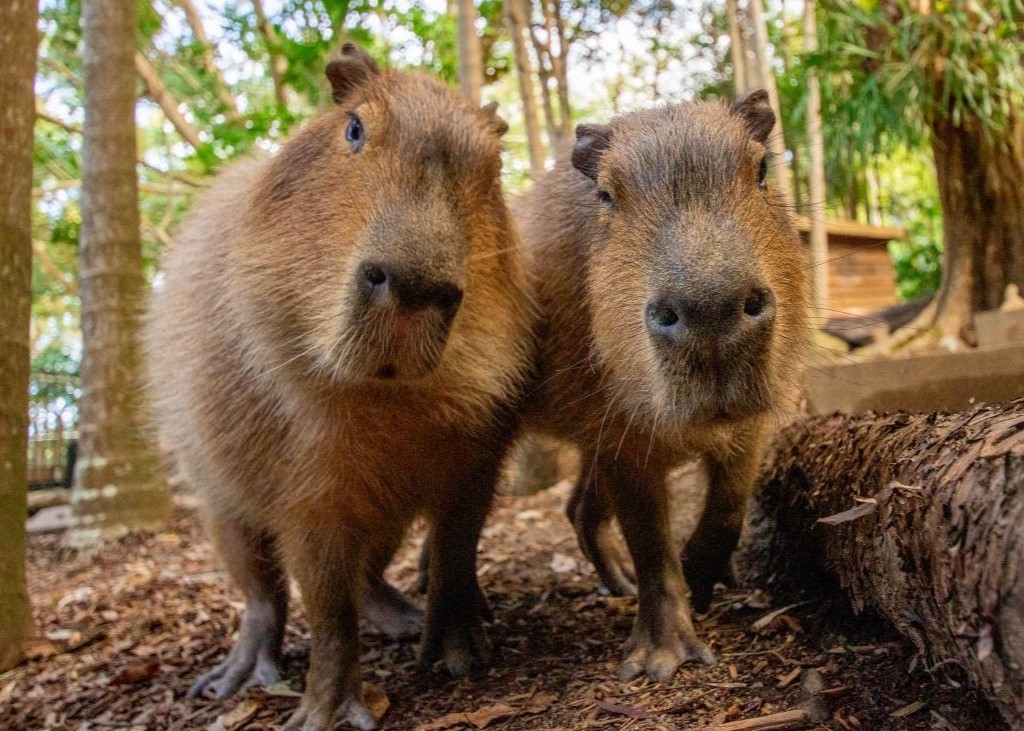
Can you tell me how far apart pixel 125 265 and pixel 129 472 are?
4.64 ft

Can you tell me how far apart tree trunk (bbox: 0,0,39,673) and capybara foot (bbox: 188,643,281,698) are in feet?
2.80

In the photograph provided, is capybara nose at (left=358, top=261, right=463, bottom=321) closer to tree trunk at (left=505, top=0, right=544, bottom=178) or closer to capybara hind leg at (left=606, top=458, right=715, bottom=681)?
capybara hind leg at (left=606, top=458, right=715, bottom=681)

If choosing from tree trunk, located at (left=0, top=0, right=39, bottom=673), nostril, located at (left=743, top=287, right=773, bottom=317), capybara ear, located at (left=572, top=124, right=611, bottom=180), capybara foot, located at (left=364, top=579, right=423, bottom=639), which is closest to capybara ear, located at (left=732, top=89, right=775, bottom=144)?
capybara ear, located at (left=572, top=124, right=611, bottom=180)

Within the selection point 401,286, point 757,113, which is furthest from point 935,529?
point 757,113

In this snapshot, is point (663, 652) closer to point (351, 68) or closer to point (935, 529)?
point (935, 529)

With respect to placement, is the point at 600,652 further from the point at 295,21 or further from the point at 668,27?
the point at 295,21

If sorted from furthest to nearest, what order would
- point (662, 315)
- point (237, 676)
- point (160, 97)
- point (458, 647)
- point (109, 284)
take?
point (160, 97) → point (109, 284) → point (237, 676) → point (458, 647) → point (662, 315)

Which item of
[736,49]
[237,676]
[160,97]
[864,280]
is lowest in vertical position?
[237,676]

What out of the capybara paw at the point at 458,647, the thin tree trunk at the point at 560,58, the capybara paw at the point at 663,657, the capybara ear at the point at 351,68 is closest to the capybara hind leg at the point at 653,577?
the capybara paw at the point at 663,657

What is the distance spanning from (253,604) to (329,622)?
30.1 inches

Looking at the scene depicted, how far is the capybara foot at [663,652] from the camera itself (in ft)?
8.86

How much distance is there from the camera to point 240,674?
341cm

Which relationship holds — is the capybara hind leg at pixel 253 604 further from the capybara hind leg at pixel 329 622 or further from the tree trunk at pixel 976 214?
the tree trunk at pixel 976 214

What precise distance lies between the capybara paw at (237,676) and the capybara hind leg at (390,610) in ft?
1.72
